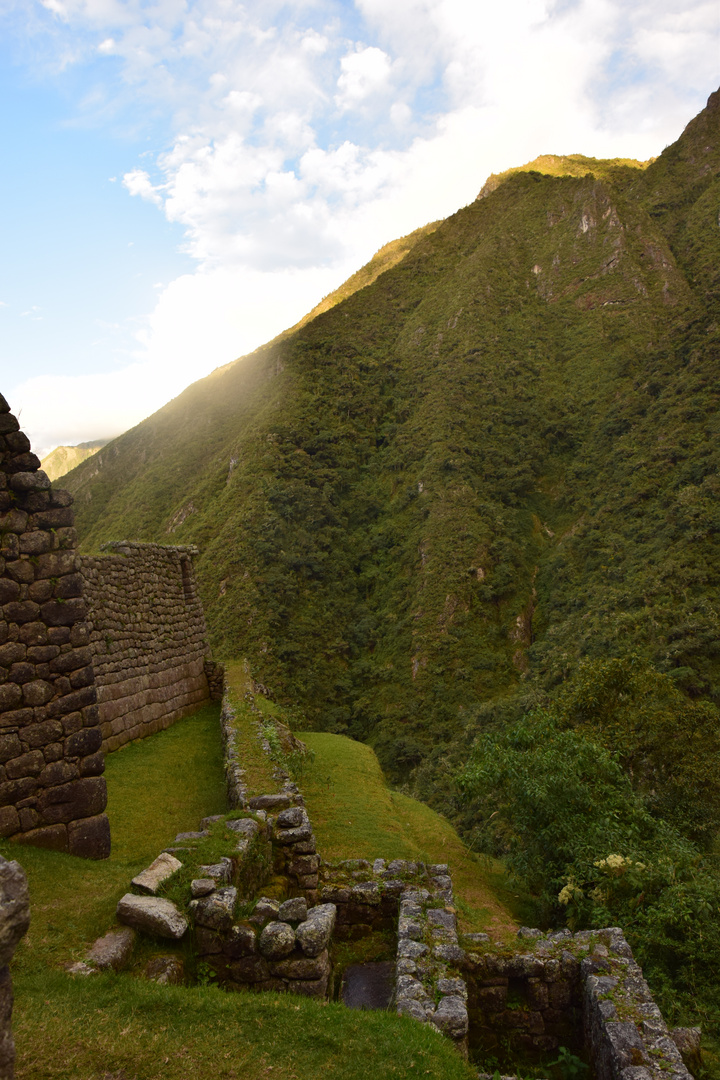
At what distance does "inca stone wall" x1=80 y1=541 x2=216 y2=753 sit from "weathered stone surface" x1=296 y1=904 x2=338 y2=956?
18.9ft

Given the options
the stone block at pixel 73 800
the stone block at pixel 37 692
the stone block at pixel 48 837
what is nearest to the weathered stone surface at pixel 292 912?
the stone block at pixel 73 800

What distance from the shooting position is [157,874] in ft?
18.1

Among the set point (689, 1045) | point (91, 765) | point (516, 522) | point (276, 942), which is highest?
point (91, 765)

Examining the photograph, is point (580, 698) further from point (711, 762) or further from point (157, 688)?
point (157, 688)

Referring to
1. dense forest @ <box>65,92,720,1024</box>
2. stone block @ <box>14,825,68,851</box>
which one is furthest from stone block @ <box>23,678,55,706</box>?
dense forest @ <box>65,92,720,1024</box>

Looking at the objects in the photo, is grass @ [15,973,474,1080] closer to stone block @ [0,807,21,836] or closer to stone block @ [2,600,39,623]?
stone block @ [0,807,21,836]

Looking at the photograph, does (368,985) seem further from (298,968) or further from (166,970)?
(166,970)

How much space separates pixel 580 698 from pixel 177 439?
10491 cm

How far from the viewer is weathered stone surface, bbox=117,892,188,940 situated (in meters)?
4.93

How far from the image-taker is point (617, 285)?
105625 millimetres

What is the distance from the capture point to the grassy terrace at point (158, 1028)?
3344 millimetres

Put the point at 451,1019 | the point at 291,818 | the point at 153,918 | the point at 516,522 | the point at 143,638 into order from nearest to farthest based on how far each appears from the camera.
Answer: the point at 451,1019 → the point at 153,918 → the point at 291,818 → the point at 143,638 → the point at 516,522

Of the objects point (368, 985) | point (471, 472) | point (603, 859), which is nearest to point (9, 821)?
point (368, 985)

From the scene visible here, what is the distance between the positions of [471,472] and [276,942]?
8024 centimetres
